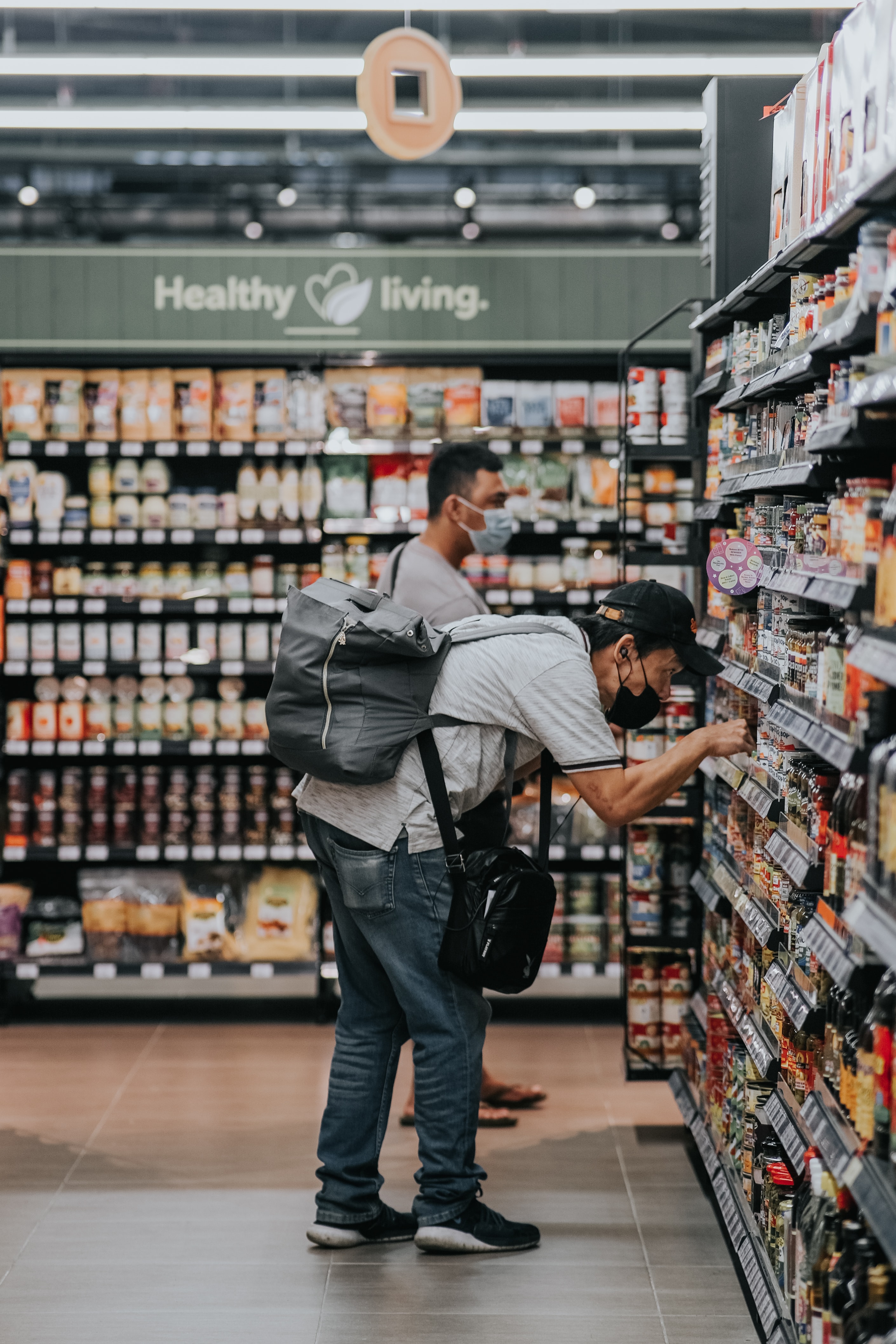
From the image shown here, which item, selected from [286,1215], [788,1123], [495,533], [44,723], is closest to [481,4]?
[495,533]

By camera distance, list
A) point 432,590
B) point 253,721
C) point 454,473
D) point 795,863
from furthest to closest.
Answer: point 253,721 → point 454,473 → point 432,590 → point 795,863

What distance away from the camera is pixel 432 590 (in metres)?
4.36

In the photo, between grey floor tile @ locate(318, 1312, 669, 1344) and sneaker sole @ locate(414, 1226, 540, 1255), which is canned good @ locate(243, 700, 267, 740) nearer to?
sneaker sole @ locate(414, 1226, 540, 1255)

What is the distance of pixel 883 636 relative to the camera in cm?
210

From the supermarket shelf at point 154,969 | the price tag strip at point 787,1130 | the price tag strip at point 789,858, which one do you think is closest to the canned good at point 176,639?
the supermarket shelf at point 154,969

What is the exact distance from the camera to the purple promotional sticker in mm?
3189

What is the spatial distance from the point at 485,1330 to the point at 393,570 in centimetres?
225

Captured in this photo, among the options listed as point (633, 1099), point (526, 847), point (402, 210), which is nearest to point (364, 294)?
point (526, 847)

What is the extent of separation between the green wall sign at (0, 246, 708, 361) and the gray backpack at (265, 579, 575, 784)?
2800mm

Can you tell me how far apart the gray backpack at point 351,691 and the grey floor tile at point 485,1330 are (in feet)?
4.00

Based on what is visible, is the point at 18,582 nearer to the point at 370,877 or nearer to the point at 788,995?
the point at 370,877

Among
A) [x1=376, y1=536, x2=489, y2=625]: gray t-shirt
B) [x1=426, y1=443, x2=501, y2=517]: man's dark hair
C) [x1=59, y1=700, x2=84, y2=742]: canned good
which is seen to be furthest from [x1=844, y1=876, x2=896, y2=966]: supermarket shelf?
[x1=59, y1=700, x2=84, y2=742]: canned good

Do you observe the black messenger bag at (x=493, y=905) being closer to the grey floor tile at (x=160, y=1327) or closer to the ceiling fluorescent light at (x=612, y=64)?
the grey floor tile at (x=160, y=1327)

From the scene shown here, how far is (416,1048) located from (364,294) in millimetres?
3435
